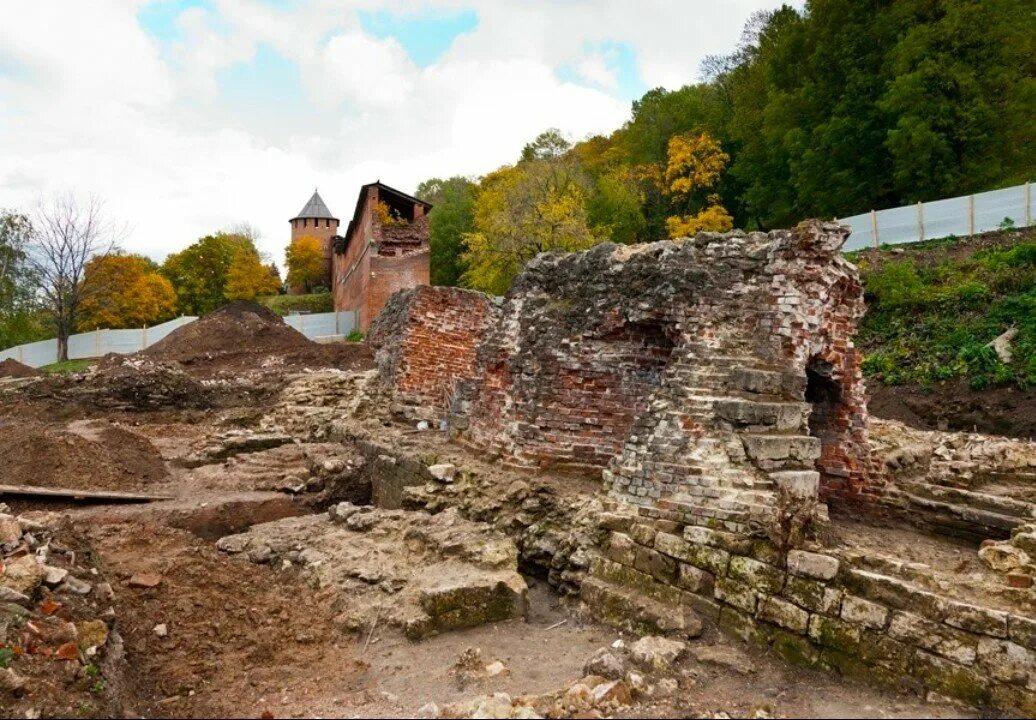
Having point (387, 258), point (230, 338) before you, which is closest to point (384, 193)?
point (387, 258)

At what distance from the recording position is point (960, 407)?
46.1 feet

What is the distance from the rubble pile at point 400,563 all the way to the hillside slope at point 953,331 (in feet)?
40.0

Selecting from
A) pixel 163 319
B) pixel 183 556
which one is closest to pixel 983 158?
pixel 183 556

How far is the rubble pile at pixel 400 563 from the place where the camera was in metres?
5.10

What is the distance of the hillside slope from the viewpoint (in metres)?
13.9

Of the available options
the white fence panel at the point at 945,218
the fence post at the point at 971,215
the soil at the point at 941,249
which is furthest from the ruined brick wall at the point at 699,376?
the fence post at the point at 971,215

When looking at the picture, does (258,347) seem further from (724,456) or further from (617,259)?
(724,456)

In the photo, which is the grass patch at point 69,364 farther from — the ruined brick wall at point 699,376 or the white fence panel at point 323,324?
the ruined brick wall at point 699,376

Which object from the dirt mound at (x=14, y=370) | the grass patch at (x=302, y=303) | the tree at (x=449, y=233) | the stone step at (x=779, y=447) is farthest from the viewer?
the grass patch at (x=302, y=303)

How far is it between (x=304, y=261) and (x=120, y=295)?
1324 cm

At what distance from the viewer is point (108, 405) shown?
15641 mm

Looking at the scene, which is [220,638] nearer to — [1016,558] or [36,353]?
[1016,558]

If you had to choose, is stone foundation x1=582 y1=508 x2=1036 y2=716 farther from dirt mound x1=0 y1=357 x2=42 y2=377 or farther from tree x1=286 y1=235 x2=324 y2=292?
tree x1=286 y1=235 x2=324 y2=292

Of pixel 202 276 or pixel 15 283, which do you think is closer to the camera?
pixel 15 283
